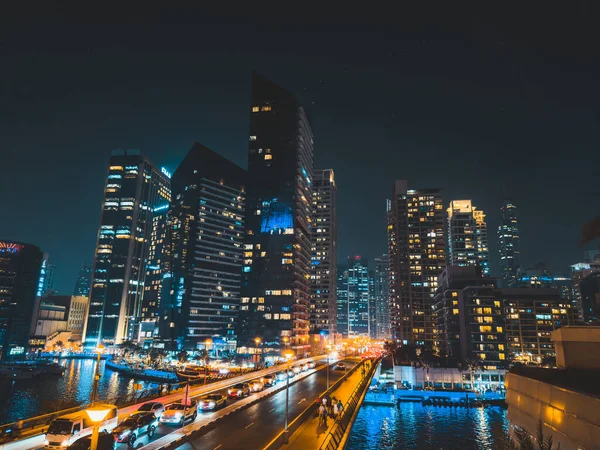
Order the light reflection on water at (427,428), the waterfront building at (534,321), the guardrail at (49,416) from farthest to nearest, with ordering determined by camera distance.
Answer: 1. the waterfront building at (534,321)
2. the light reflection on water at (427,428)
3. the guardrail at (49,416)

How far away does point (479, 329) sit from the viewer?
12600cm

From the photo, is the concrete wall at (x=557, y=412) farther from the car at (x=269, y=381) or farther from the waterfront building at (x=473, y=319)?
the waterfront building at (x=473, y=319)

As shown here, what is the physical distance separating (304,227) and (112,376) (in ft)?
336

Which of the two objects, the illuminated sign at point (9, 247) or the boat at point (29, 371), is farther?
the illuminated sign at point (9, 247)

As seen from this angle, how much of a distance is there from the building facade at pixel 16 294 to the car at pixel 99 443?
592 feet

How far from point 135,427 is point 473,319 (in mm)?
120779

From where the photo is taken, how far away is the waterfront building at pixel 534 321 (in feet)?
510

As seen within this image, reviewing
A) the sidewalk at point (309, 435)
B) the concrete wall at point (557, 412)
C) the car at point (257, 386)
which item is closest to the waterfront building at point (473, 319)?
the car at point (257, 386)

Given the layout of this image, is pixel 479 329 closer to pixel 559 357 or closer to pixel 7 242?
pixel 559 357

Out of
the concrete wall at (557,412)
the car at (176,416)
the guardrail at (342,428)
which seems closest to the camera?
the concrete wall at (557,412)

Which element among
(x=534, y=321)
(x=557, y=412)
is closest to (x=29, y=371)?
(x=557, y=412)

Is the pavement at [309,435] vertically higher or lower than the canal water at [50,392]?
higher

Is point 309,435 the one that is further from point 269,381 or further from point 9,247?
point 9,247

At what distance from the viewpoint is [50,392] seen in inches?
3831
